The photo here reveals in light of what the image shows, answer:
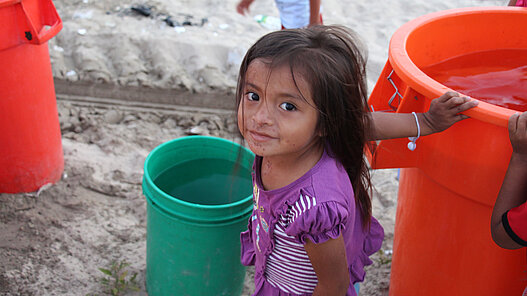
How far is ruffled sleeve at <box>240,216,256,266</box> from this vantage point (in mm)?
1715

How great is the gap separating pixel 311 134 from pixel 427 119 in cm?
31

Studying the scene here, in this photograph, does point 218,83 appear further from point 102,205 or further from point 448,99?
point 448,99

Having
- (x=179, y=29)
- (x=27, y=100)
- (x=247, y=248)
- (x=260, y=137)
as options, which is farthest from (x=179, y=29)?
(x=260, y=137)

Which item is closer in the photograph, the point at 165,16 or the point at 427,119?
the point at 427,119

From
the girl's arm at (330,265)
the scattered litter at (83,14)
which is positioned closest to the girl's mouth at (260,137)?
the girl's arm at (330,265)

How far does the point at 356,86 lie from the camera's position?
4.42 ft

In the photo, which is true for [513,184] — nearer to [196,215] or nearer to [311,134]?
[311,134]

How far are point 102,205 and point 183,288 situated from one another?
880 mm

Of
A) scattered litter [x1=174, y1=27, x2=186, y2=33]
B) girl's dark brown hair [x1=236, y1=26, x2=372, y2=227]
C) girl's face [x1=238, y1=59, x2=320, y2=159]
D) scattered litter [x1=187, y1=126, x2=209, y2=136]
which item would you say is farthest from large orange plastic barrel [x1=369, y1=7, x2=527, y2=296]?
scattered litter [x1=174, y1=27, x2=186, y2=33]

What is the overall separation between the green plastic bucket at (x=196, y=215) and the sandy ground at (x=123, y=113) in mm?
365

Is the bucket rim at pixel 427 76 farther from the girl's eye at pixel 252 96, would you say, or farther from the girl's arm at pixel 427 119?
the girl's eye at pixel 252 96

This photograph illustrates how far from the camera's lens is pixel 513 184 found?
1.22m

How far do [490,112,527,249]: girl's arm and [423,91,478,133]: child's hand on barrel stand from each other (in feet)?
0.37

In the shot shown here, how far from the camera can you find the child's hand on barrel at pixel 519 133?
45.2 inches
